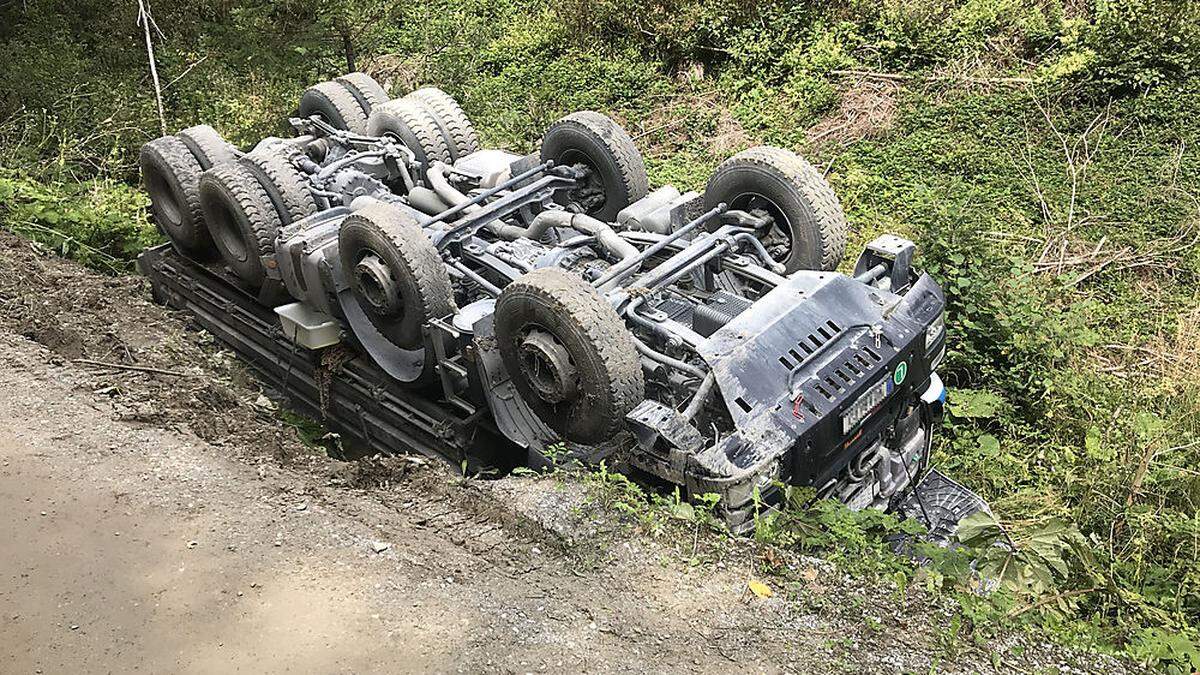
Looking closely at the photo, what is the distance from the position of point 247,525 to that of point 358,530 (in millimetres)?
452

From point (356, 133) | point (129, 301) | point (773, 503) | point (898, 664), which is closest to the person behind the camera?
point (898, 664)

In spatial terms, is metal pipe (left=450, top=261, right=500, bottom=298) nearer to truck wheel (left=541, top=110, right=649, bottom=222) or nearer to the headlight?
truck wheel (left=541, top=110, right=649, bottom=222)

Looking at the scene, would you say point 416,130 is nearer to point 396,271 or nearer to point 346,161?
point 346,161

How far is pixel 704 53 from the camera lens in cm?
1098

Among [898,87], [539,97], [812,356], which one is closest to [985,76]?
[898,87]

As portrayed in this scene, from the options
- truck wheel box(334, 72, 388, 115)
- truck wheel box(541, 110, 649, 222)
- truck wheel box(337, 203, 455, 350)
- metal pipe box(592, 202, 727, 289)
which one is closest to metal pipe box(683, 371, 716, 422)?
metal pipe box(592, 202, 727, 289)

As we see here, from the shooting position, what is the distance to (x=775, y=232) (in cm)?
596

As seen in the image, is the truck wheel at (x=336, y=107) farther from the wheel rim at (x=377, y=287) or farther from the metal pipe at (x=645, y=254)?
the metal pipe at (x=645, y=254)

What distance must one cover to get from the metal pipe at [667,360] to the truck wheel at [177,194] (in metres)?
3.72

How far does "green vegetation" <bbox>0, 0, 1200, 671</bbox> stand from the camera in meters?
5.41

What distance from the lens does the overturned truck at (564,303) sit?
4645 mm

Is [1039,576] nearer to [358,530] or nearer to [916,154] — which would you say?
[358,530]

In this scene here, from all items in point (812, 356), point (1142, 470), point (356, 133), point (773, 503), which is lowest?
point (1142, 470)

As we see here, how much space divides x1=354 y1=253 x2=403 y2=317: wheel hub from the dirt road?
0.97m
